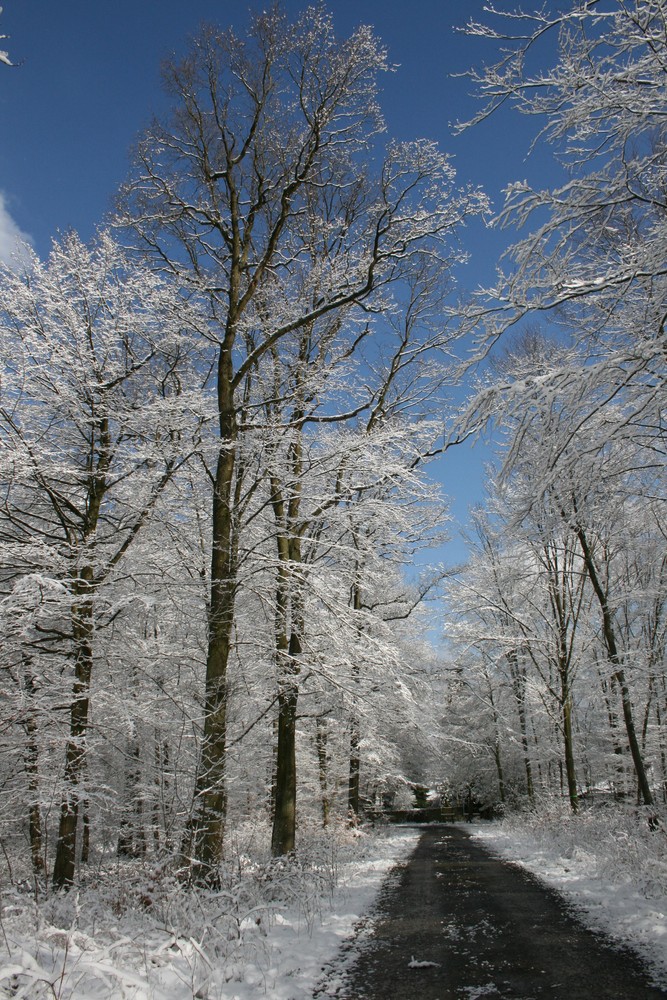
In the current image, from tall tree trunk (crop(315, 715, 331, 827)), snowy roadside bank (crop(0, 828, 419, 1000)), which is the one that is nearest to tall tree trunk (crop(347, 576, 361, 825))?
tall tree trunk (crop(315, 715, 331, 827))

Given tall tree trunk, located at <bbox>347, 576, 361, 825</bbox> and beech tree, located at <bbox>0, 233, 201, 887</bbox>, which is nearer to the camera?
beech tree, located at <bbox>0, 233, 201, 887</bbox>

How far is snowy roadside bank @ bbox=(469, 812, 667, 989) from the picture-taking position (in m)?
5.72

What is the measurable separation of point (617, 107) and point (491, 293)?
1.68 meters

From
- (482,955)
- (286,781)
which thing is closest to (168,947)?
(482,955)

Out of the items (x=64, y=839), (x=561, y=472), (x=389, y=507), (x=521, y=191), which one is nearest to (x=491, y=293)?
(x=521, y=191)

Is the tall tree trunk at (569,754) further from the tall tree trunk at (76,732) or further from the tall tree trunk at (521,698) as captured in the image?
the tall tree trunk at (76,732)

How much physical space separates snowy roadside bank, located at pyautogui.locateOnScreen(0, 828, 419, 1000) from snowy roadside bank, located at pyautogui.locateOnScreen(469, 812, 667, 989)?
2.77 meters

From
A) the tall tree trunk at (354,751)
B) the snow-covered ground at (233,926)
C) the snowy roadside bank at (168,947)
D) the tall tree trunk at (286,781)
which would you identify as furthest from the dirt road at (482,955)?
the tall tree trunk at (354,751)

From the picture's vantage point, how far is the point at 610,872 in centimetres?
855

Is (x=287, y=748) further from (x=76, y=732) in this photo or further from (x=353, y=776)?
(x=353, y=776)

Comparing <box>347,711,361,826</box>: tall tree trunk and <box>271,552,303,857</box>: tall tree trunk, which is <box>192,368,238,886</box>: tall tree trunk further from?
<box>347,711,361,826</box>: tall tree trunk

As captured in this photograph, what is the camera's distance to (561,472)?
17.7ft

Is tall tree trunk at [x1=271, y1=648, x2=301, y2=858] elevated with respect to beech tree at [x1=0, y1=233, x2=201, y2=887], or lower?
lower

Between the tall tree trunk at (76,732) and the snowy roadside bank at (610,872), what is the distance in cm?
727
